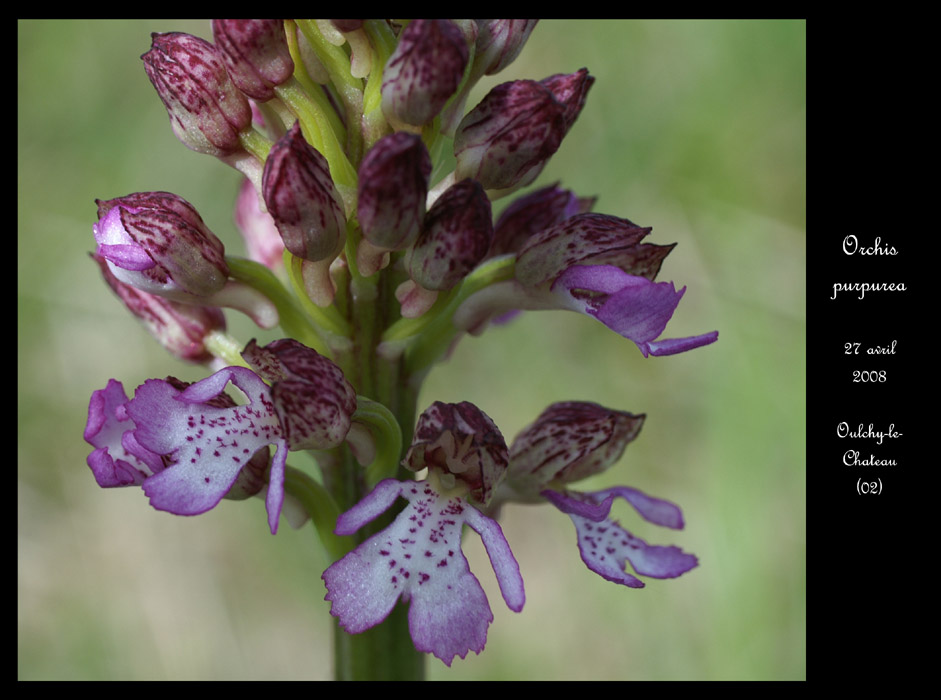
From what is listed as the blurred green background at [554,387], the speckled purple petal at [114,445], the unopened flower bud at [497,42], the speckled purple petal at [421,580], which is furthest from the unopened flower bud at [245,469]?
the blurred green background at [554,387]

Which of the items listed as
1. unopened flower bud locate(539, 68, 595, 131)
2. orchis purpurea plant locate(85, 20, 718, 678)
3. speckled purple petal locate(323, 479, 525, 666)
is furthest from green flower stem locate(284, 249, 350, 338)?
unopened flower bud locate(539, 68, 595, 131)

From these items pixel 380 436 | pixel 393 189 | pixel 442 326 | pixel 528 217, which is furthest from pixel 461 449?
pixel 528 217

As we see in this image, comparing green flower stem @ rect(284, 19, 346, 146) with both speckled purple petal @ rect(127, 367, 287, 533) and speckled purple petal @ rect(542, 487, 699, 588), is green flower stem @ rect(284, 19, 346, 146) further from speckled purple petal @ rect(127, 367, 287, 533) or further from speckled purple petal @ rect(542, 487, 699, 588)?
speckled purple petal @ rect(542, 487, 699, 588)

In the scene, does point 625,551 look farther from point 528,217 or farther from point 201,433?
point 201,433

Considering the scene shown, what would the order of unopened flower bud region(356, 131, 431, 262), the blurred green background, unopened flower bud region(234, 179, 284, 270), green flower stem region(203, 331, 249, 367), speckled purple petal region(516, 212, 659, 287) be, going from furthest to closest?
the blurred green background → unopened flower bud region(234, 179, 284, 270) → green flower stem region(203, 331, 249, 367) → speckled purple petal region(516, 212, 659, 287) → unopened flower bud region(356, 131, 431, 262)

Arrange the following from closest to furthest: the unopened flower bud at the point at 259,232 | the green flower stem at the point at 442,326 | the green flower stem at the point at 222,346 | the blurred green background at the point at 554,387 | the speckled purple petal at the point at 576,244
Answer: the speckled purple petal at the point at 576,244 → the green flower stem at the point at 442,326 → the green flower stem at the point at 222,346 → the unopened flower bud at the point at 259,232 → the blurred green background at the point at 554,387

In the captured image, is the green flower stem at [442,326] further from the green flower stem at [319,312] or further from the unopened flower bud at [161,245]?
the unopened flower bud at [161,245]
